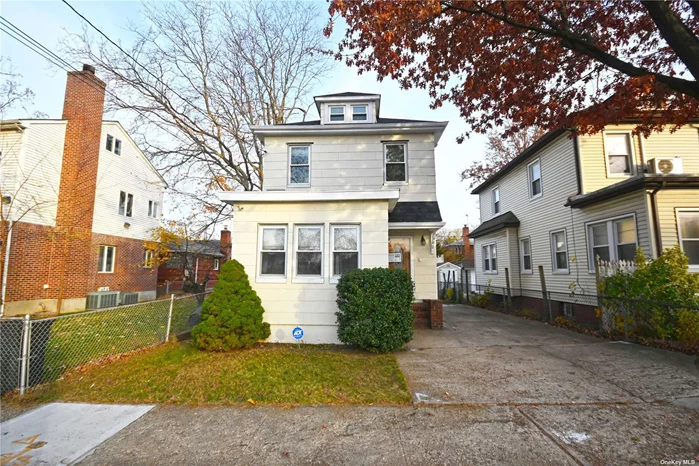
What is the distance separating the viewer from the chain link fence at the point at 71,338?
457 centimetres

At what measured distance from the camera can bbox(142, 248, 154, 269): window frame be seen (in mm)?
17691

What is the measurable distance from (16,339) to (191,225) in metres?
11.6

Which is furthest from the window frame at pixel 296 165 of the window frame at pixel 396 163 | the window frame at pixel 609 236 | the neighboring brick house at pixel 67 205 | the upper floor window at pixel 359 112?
the window frame at pixel 609 236

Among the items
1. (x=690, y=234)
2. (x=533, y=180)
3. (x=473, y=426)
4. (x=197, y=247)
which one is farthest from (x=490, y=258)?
(x=197, y=247)

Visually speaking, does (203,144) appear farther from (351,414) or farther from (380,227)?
(351,414)

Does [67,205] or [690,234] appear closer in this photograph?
[690,234]

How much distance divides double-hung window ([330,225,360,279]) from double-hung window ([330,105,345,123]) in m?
5.89

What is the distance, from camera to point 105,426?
12.3 feet

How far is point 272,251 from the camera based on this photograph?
7777 millimetres

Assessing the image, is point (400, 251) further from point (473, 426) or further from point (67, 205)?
point (67, 205)

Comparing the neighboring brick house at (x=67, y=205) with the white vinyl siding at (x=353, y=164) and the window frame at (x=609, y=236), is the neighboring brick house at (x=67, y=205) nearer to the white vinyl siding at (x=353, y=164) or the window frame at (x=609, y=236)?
the white vinyl siding at (x=353, y=164)

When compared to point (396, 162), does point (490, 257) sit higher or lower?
lower

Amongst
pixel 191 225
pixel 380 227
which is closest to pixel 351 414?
pixel 380 227

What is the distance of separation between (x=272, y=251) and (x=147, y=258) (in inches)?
558
